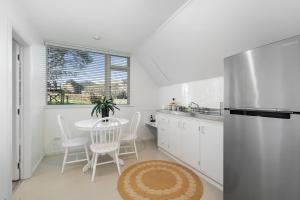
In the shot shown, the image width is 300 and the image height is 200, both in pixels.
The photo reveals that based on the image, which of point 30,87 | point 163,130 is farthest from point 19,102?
point 163,130

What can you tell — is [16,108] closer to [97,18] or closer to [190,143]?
[97,18]

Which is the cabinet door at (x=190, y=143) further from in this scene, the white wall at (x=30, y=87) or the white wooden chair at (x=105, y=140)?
the white wall at (x=30, y=87)

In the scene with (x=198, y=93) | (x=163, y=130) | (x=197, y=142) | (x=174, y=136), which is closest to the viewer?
(x=197, y=142)

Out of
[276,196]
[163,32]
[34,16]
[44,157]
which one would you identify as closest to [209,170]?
[276,196]

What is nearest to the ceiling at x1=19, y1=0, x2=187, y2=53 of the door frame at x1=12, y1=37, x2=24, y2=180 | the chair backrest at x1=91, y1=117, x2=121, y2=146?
the door frame at x1=12, y1=37, x2=24, y2=180

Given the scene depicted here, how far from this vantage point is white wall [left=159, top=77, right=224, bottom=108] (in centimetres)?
262

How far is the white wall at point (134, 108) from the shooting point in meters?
3.21

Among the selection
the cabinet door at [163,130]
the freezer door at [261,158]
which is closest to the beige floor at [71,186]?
the freezer door at [261,158]

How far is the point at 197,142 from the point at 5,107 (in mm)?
2464

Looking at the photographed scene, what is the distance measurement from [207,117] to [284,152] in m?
1.10

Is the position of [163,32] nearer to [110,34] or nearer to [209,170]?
[110,34]

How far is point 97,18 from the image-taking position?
90.7 inches

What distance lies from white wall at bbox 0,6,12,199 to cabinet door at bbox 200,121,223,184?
2.41 meters

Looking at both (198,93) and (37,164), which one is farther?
(198,93)
